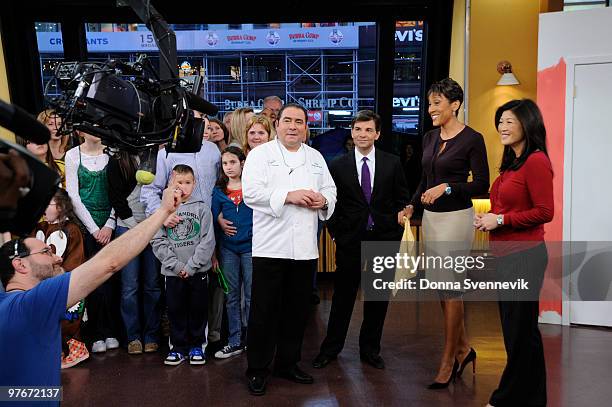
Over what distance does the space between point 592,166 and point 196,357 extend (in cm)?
310

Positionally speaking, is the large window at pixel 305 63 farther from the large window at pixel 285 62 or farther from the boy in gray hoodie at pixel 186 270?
the boy in gray hoodie at pixel 186 270

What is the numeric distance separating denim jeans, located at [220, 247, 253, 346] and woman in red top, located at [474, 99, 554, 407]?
1.77m

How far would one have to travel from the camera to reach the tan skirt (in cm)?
374

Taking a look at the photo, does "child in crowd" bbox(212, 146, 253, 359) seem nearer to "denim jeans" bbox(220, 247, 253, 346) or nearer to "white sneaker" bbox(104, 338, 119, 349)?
"denim jeans" bbox(220, 247, 253, 346)

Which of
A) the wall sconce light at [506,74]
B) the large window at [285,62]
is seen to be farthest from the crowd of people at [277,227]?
the wall sconce light at [506,74]

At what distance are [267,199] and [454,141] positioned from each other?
106 cm

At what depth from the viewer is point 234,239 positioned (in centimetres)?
448

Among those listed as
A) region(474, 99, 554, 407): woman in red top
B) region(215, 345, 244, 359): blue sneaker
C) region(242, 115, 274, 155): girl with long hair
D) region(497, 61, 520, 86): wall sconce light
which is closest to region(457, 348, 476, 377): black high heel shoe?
region(474, 99, 554, 407): woman in red top

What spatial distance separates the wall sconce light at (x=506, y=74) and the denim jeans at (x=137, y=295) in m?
3.67

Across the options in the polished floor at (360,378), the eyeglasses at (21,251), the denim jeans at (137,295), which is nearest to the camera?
the eyeglasses at (21,251)

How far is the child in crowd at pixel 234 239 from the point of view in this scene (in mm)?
4484

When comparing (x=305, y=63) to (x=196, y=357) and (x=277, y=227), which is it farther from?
(x=196, y=357)

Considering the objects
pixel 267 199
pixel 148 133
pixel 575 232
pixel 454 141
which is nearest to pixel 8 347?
pixel 148 133

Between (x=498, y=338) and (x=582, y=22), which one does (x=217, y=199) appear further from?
(x=582, y=22)
